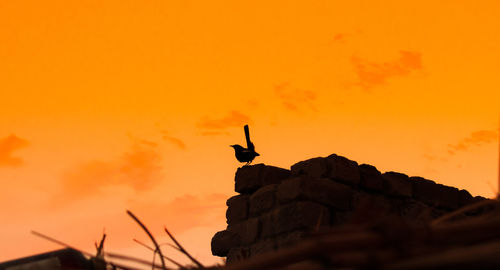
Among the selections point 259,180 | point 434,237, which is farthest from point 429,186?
point 434,237

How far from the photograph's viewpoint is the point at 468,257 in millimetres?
1193

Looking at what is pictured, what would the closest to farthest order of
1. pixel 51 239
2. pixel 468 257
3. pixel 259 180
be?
pixel 468 257
pixel 51 239
pixel 259 180

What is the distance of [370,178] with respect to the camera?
25.7 ft

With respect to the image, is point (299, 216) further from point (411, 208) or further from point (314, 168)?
point (411, 208)

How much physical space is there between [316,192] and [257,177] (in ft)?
2.92

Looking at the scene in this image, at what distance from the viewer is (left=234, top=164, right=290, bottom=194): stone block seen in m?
7.65

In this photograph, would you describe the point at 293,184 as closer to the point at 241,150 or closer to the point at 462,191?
the point at 241,150

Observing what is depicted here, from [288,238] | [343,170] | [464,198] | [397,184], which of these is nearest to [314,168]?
[343,170]

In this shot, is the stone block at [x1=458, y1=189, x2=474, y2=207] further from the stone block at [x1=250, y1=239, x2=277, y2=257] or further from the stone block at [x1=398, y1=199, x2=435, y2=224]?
the stone block at [x1=250, y1=239, x2=277, y2=257]

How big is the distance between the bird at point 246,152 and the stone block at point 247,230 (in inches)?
34.1

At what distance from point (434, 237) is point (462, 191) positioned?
8034 mm

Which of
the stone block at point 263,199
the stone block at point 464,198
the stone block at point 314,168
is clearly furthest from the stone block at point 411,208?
the stone block at point 263,199

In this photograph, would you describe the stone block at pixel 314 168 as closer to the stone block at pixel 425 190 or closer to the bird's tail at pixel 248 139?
the bird's tail at pixel 248 139

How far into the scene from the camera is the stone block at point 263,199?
24.0 feet
